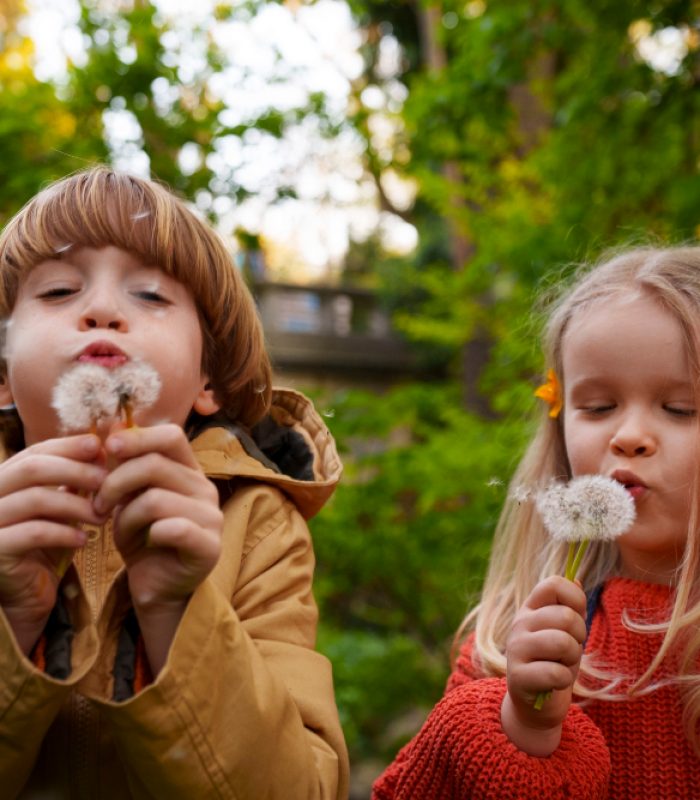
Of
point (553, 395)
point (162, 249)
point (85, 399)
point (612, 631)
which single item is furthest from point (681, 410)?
point (85, 399)

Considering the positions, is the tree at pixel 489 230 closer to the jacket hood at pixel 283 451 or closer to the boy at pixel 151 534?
the jacket hood at pixel 283 451

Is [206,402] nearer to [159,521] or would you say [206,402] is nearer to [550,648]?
[159,521]

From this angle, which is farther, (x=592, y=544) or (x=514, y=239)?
(x=514, y=239)

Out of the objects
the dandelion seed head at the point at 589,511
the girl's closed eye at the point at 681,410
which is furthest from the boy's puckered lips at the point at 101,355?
the girl's closed eye at the point at 681,410

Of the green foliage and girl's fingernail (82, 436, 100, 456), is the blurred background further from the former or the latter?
girl's fingernail (82, 436, 100, 456)

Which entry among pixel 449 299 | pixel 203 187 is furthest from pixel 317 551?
pixel 449 299

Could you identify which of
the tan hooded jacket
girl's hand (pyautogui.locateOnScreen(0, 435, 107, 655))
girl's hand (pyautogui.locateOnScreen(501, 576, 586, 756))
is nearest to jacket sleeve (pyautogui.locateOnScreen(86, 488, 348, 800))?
the tan hooded jacket

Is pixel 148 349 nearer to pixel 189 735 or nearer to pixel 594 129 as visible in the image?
pixel 189 735

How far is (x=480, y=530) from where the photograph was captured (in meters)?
4.51

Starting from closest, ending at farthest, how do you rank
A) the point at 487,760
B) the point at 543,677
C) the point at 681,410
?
1. the point at 543,677
2. the point at 487,760
3. the point at 681,410

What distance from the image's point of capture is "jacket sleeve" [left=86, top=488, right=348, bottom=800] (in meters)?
1.28

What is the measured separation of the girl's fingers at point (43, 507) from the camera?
1.27m

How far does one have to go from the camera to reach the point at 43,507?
49.8 inches

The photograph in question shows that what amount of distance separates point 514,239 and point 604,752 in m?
3.59
